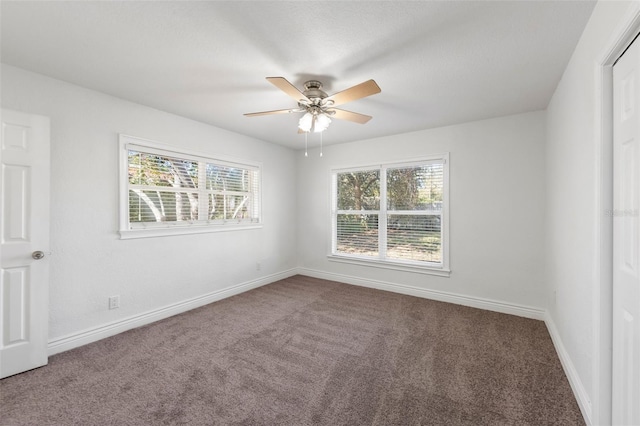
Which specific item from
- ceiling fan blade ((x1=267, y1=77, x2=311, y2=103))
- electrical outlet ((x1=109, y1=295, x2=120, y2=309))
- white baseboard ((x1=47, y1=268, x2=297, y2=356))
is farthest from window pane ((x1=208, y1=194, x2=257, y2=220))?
ceiling fan blade ((x1=267, y1=77, x2=311, y2=103))

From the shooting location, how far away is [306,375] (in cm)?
205

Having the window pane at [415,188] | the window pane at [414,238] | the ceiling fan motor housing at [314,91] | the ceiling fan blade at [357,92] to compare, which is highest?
the ceiling fan motor housing at [314,91]

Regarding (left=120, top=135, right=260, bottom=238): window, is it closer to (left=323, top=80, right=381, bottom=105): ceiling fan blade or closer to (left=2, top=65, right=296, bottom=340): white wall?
(left=2, top=65, right=296, bottom=340): white wall

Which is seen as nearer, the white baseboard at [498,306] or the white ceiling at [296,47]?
the white ceiling at [296,47]

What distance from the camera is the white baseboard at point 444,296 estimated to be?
10.3 ft

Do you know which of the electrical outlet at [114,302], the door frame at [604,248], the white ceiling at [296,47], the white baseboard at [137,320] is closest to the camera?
the door frame at [604,248]

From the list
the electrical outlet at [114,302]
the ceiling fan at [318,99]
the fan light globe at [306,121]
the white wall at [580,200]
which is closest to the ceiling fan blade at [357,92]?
the ceiling fan at [318,99]

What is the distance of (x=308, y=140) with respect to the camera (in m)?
4.41

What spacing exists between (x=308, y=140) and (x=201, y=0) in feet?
9.73

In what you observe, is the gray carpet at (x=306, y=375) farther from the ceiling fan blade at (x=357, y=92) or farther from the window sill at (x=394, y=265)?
the ceiling fan blade at (x=357, y=92)

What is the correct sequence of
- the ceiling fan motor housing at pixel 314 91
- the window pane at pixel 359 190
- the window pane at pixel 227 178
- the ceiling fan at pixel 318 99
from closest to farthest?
the ceiling fan at pixel 318 99 → the ceiling fan motor housing at pixel 314 91 → the window pane at pixel 227 178 → the window pane at pixel 359 190

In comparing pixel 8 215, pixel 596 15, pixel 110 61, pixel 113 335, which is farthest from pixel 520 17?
pixel 113 335

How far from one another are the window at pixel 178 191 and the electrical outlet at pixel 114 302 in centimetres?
63

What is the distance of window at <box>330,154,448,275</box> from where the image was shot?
149 inches
